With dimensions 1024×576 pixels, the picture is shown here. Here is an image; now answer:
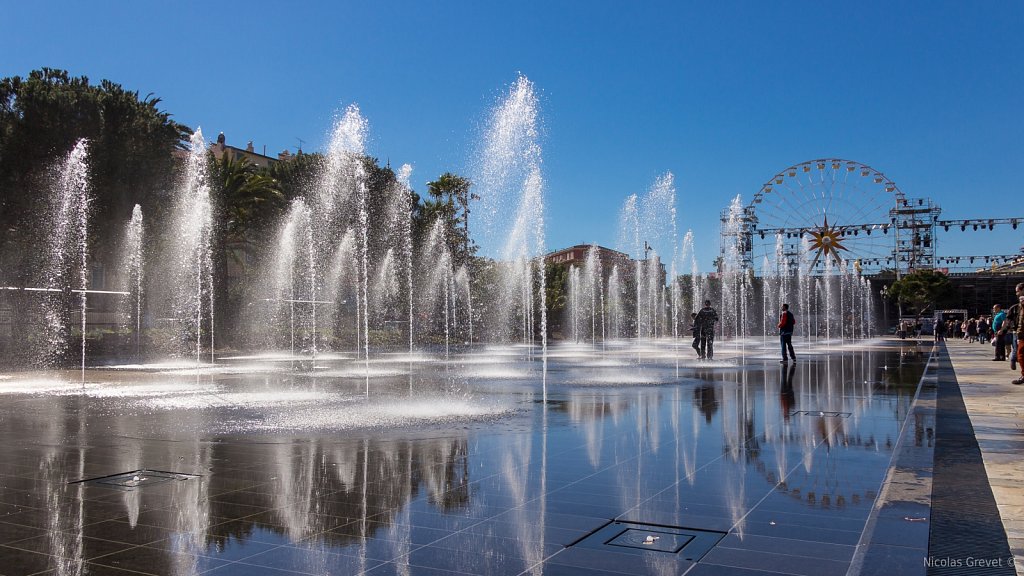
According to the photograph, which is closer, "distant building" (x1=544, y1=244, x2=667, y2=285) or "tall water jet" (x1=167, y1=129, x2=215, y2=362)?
"tall water jet" (x1=167, y1=129, x2=215, y2=362)

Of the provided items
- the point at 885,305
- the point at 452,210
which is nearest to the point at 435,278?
the point at 452,210

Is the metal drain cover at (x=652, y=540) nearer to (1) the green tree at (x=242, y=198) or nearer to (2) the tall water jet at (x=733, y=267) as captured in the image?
(1) the green tree at (x=242, y=198)

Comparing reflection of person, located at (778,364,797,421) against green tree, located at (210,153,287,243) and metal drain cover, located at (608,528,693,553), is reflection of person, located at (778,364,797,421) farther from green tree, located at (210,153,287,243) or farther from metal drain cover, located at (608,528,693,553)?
green tree, located at (210,153,287,243)

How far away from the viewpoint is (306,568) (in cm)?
399

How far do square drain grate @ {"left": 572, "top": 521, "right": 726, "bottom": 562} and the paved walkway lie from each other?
1457mm

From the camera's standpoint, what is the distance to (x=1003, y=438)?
7.77m

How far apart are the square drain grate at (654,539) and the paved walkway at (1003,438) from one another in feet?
4.78

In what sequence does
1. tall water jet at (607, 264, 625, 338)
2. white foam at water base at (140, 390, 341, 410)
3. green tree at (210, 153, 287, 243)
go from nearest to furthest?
1. white foam at water base at (140, 390, 341, 410)
2. green tree at (210, 153, 287, 243)
3. tall water jet at (607, 264, 625, 338)

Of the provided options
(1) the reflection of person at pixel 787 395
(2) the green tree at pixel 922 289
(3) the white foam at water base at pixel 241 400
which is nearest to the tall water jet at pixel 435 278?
(1) the reflection of person at pixel 787 395

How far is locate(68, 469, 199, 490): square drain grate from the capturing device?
233 inches

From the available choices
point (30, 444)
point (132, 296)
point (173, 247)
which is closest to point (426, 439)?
point (30, 444)

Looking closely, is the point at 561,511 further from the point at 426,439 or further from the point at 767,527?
the point at 426,439

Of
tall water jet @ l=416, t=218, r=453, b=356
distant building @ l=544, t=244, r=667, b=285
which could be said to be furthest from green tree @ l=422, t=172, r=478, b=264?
distant building @ l=544, t=244, r=667, b=285

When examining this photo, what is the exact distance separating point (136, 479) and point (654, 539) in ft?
12.9
